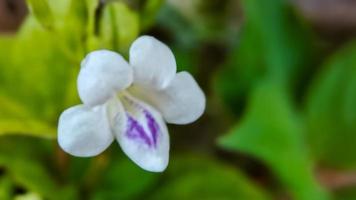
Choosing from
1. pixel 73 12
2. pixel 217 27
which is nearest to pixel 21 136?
pixel 73 12

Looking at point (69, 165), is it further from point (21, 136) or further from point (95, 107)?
point (95, 107)

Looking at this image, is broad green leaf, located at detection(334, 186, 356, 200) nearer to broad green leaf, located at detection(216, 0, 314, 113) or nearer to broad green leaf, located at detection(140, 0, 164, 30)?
broad green leaf, located at detection(216, 0, 314, 113)

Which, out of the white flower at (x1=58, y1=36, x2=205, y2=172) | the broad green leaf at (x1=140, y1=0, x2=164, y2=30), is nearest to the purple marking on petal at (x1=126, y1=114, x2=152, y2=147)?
the white flower at (x1=58, y1=36, x2=205, y2=172)

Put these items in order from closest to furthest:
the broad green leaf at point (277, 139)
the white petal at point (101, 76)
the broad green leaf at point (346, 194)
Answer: the white petal at point (101, 76) < the broad green leaf at point (277, 139) < the broad green leaf at point (346, 194)

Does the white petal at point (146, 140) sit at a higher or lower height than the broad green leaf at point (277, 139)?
higher

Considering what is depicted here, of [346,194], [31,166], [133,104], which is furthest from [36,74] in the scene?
[346,194]

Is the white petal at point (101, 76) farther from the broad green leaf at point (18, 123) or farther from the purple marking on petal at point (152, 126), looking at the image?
the broad green leaf at point (18, 123)

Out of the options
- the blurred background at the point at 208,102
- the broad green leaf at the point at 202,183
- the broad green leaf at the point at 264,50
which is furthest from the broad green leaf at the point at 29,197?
the broad green leaf at the point at 264,50

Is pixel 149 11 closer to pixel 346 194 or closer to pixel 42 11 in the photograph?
pixel 42 11
